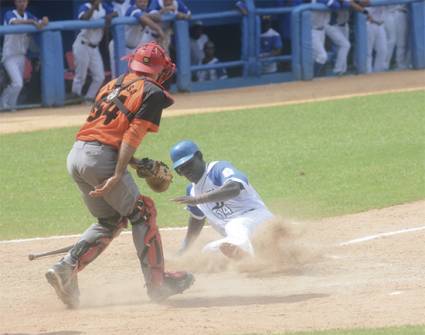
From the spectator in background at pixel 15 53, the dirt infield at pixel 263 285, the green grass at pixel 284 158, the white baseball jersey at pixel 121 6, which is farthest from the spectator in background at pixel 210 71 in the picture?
the dirt infield at pixel 263 285

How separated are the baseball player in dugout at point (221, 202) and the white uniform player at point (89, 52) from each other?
30.9 feet

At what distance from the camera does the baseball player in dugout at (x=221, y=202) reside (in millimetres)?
8164

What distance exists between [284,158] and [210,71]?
6.62 meters

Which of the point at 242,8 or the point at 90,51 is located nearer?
the point at 90,51

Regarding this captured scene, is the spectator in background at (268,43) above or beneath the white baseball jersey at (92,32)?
beneath

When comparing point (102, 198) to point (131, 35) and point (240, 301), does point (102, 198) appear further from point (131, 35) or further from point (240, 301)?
point (131, 35)

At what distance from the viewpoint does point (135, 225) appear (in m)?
7.53

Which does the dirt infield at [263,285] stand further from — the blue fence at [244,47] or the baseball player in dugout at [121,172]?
the blue fence at [244,47]

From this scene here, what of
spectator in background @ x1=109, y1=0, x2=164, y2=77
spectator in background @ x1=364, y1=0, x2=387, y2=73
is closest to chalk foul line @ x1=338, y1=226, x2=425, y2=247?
spectator in background @ x1=109, y1=0, x2=164, y2=77

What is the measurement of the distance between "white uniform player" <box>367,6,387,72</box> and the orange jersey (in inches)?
525

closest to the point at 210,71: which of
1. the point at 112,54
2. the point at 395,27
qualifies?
the point at 112,54

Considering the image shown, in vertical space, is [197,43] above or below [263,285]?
below

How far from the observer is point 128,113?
735cm

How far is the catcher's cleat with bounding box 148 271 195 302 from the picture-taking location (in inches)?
299
